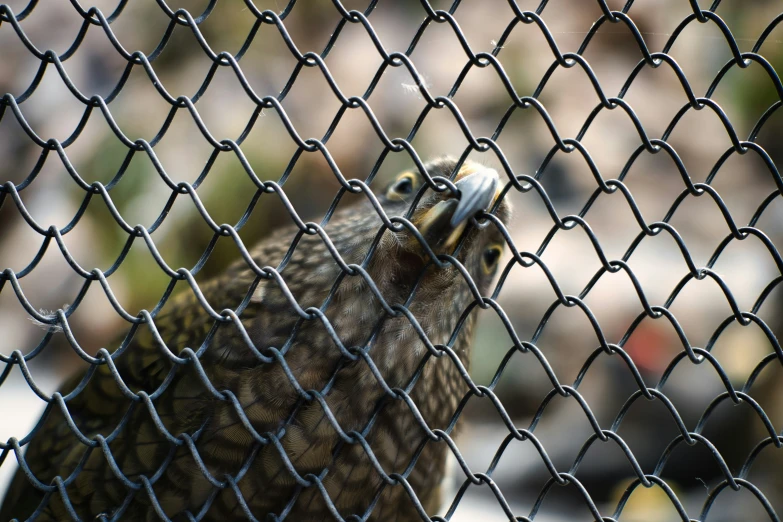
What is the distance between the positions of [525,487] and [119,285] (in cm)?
269

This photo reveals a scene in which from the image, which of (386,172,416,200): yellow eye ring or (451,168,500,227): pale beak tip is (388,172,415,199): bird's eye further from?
(451,168,500,227): pale beak tip

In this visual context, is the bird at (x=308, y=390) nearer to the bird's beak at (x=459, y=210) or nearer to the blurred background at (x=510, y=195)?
the bird's beak at (x=459, y=210)

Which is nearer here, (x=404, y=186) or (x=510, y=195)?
(x=404, y=186)

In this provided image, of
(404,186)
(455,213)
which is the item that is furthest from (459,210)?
(404,186)

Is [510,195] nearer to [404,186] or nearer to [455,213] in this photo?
[404,186]

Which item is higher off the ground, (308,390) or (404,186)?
(404,186)

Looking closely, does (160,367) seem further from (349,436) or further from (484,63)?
(484,63)

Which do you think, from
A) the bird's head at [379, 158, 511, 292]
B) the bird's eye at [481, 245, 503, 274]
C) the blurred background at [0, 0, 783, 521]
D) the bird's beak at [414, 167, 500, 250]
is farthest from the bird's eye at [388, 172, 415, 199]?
the blurred background at [0, 0, 783, 521]

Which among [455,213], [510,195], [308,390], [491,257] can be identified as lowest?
[308,390]

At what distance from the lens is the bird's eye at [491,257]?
240 centimetres

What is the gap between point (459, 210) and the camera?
1.67m

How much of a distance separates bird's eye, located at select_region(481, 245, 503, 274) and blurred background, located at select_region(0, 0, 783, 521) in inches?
66.0

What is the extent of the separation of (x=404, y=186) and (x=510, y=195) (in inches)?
58.9

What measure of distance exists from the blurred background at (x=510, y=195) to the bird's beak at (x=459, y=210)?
217cm
